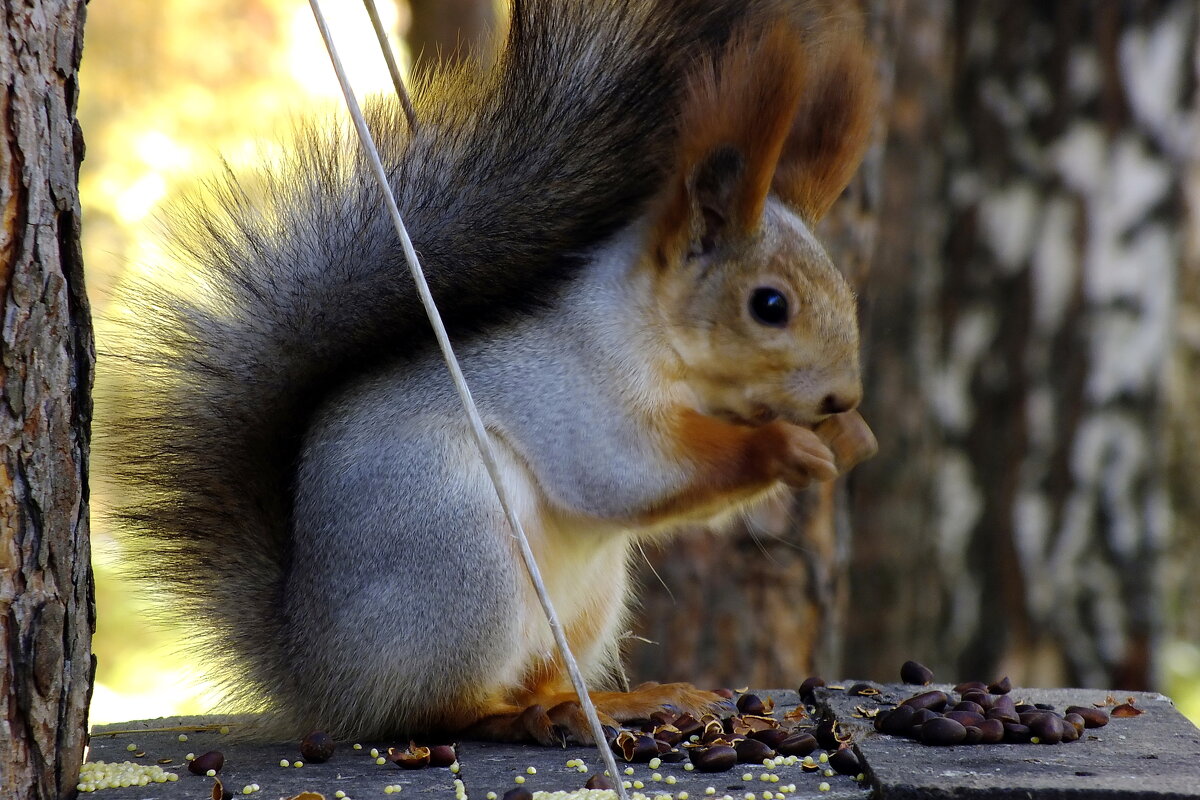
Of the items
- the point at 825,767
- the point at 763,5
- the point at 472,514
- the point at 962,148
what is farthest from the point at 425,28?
the point at 825,767

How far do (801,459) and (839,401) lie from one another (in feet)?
0.41

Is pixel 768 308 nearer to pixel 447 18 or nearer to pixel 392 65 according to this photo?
pixel 392 65

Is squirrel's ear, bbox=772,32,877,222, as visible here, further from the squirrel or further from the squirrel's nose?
the squirrel's nose

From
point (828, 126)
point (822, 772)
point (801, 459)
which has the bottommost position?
point (822, 772)

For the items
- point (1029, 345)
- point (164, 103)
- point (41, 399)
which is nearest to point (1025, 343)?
point (1029, 345)

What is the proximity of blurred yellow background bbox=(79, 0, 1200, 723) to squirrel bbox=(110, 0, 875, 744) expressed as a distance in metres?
2.94

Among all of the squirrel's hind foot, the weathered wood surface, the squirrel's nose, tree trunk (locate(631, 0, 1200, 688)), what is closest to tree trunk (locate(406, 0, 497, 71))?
tree trunk (locate(631, 0, 1200, 688))

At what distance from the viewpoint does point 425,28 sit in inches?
127

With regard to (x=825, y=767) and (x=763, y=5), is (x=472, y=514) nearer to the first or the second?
(x=825, y=767)

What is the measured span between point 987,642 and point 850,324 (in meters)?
1.99

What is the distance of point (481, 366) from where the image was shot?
65.4 inches

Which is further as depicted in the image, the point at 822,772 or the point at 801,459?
the point at 801,459

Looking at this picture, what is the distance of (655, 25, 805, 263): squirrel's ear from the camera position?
1579 millimetres

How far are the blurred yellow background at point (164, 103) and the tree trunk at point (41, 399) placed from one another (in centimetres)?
323
